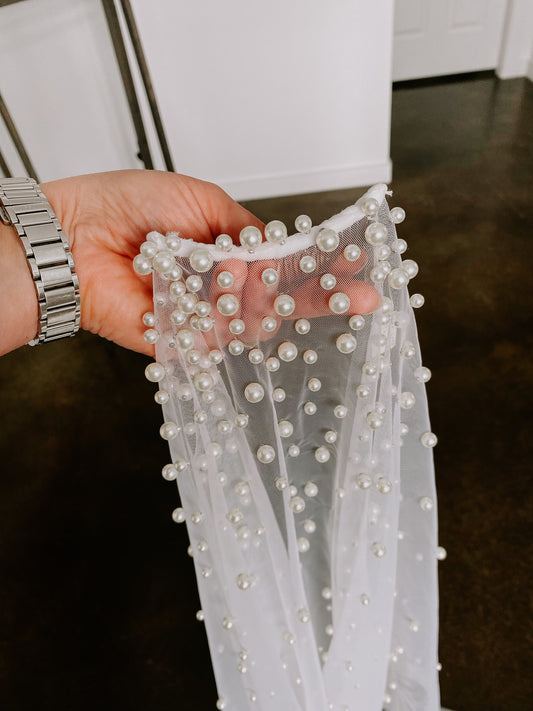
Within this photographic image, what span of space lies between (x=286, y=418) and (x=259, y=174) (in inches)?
66.9

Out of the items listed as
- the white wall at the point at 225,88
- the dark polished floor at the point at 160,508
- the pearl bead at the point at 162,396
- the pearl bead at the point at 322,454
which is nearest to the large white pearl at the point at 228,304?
the pearl bead at the point at 162,396

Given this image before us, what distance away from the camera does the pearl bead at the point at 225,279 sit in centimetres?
48

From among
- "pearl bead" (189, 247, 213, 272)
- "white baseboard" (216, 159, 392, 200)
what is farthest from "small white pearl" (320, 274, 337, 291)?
"white baseboard" (216, 159, 392, 200)

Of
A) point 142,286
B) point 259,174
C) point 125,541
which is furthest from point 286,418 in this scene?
point 259,174

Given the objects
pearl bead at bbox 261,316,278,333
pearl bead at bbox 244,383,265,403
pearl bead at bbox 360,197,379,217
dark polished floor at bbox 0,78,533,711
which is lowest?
dark polished floor at bbox 0,78,533,711

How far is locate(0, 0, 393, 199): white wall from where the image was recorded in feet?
5.53

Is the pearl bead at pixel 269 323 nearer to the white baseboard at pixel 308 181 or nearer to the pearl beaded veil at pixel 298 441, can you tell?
the pearl beaded veil at pixel 298 441

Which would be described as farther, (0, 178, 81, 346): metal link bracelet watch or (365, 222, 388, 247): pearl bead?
(0, 178, 81, 346): metal link bracelet watch

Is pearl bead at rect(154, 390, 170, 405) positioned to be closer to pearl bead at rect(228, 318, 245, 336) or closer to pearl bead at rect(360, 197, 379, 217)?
pearl bead at rect(228, 318, 245, 336)

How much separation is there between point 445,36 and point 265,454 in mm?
3169

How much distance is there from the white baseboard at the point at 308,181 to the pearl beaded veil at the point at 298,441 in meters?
1.67

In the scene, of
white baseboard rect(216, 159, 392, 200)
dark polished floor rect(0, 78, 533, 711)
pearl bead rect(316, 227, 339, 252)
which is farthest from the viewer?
white baseboard rect(216, 159, 392, 200)

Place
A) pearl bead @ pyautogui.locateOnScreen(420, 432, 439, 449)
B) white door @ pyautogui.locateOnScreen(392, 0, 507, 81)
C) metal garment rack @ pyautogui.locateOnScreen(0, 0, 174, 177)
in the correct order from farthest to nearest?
white door @ pyautogui.locateOnScreen(392, 0, 507, 81) < metal garment rack @ pyautogui.locateOnScreen(0, 0, 174, 177) < pearl bead @ pyautogui.locateOnScreen(420, 432, 439, 449)

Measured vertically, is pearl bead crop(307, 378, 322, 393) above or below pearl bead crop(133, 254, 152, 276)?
below
